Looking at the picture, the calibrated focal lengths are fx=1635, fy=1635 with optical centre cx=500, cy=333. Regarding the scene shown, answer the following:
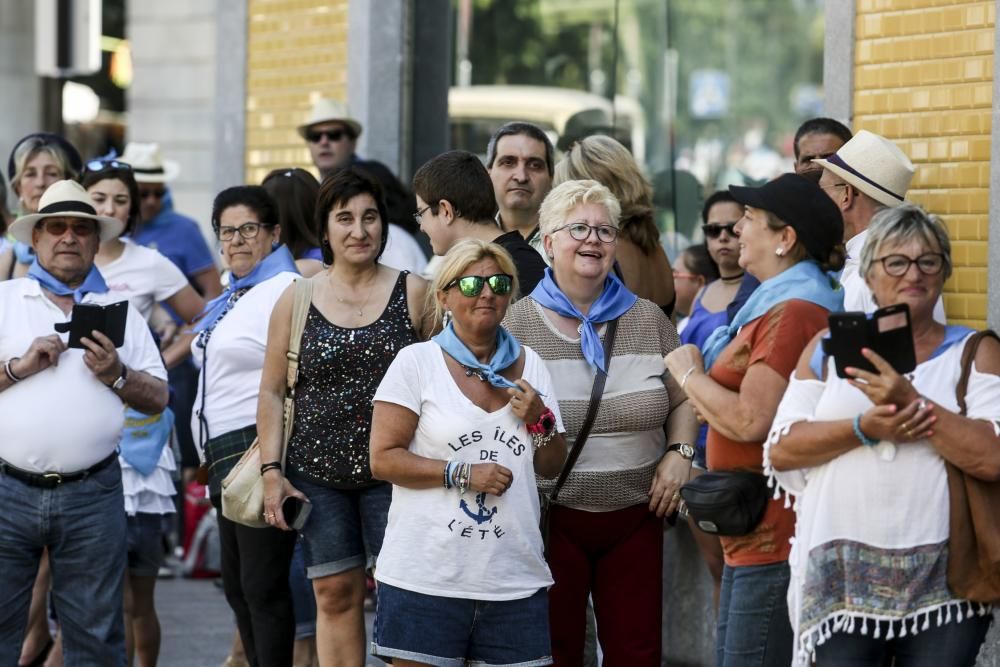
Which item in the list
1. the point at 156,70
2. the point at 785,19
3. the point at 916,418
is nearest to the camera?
the point at 916,418

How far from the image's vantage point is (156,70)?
12320 mm

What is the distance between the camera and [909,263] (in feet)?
14.3

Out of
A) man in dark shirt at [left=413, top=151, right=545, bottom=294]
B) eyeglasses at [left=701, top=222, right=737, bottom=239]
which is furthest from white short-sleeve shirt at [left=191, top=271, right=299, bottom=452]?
eyeglasses at [left=701, top=222, right=737, bottom=239]

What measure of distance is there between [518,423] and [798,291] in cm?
92

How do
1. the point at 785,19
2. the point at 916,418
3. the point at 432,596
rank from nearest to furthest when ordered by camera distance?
the point at 916,418, the point at 432,596, the point at 785,19

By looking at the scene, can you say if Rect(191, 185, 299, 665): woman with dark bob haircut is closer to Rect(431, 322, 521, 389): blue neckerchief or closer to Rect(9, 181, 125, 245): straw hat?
Rect(9, 181, 125, 245): straw hat

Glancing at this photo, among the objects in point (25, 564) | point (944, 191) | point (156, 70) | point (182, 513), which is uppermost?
point (156, 70)

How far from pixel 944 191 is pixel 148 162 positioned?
14.8 feet

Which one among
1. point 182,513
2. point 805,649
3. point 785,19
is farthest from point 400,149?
point 785,19

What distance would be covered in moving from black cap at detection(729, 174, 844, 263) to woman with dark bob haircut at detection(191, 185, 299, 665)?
226cm

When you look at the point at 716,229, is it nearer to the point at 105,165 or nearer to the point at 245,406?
the point at 245,406

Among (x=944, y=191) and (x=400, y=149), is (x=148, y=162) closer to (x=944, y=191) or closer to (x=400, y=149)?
(x=400, y=149)

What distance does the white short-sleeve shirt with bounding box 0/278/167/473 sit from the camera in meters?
5.91

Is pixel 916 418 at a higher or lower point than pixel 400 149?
lower
